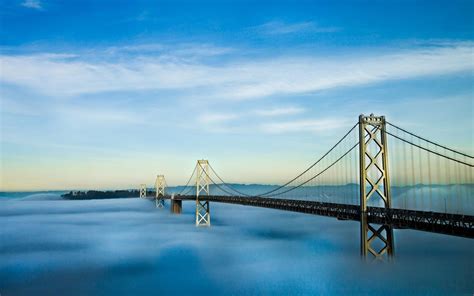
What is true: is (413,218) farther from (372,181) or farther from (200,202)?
(200,202)

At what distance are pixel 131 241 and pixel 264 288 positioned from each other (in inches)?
1472

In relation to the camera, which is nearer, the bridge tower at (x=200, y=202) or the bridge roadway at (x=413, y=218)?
the bridge roadway at (x=413, y=218)

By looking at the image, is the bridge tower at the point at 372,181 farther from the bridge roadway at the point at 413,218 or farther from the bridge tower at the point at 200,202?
the bridge tower at the point at 200,202

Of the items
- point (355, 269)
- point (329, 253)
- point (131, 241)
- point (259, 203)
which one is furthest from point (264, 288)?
point (131, 241)

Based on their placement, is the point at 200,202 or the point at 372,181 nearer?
the point at 372,181

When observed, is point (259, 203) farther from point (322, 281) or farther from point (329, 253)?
point (322, 281)

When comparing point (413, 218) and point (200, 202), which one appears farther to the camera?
point (200, 202)

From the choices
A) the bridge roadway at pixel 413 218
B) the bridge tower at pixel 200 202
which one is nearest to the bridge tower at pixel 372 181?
the bridge roadway at pixel 413 218

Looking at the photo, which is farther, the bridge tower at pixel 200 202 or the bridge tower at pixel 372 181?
the bridge tower at pixel 200 202

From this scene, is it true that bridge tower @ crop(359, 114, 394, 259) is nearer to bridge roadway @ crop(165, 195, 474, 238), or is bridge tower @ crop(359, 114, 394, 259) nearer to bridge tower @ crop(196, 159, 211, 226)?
bridge roadway @ crop(165, 195, 474, 238)

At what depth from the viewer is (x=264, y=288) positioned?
32062mm

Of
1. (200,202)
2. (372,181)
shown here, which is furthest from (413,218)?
(200,202)

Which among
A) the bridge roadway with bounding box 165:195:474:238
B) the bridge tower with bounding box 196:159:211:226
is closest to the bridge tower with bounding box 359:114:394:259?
the bridge roadway with bounding box 165:195:474:238

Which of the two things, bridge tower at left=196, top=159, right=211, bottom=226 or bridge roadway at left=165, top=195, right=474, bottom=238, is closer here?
bridge roadway at left=165, top=195, right=474, bottom=238
